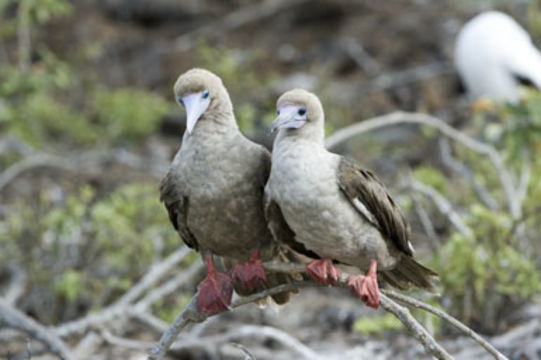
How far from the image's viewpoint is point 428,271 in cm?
331

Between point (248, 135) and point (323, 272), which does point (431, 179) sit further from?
point (323, 272)

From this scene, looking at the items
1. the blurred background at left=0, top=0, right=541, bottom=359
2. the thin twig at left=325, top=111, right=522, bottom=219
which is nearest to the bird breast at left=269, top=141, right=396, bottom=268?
the blurred background at left=0, top=0, right=541, bottom=359

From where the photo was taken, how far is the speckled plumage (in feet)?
9.87

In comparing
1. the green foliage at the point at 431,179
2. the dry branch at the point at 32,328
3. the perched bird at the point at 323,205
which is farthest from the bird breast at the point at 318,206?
the green foliage at the point at 431,179

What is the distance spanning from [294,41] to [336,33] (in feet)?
1.96

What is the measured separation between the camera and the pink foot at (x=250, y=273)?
325 centimetres

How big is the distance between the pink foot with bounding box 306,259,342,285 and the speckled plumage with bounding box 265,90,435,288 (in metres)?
0.06

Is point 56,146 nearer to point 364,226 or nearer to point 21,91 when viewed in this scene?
point 21,91

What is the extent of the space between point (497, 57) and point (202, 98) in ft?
17.8

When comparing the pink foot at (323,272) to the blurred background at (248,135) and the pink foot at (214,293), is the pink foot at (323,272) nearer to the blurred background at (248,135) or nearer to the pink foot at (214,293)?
the pink foot at (214,293)

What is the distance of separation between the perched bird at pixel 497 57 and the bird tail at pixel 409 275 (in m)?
4.60

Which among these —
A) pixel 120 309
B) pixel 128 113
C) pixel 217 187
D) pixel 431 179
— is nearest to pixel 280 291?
pixel 217 187

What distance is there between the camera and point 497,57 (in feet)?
26.2

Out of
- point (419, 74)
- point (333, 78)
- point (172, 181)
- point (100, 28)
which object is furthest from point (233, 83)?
point (172, 181)
